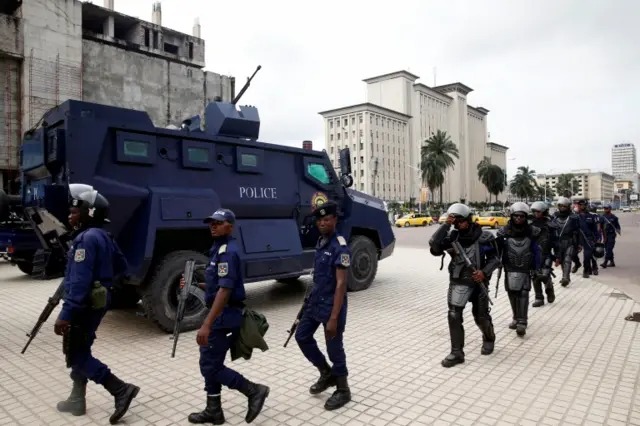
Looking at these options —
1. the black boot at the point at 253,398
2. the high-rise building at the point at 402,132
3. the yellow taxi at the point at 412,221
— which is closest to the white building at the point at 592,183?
the high-rise building at the point at 402,132

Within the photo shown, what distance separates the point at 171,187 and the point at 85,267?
317 cm

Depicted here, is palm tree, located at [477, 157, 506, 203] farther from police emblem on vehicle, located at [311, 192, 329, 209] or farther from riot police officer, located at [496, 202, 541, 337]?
riot police officer, located at [496, 202, 541, 337]

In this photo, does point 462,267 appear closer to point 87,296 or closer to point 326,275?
point 326,275

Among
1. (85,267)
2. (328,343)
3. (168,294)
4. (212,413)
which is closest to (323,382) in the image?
(328,343)

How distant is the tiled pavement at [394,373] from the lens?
3.75 metres

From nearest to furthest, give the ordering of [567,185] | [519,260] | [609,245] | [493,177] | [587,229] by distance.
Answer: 1. [519,260]
2. [587,229]
3. [609,245]
4. [493,177]
5. [567,185]

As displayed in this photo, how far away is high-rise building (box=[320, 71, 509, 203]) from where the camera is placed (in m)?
83.4

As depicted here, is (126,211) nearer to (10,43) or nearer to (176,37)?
(10,43)

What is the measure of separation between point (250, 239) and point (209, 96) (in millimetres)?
37639

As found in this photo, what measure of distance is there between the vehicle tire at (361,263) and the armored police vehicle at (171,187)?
1.08 meters

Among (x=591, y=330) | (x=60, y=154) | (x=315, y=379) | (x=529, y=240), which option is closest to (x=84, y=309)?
(x=315, y=379)

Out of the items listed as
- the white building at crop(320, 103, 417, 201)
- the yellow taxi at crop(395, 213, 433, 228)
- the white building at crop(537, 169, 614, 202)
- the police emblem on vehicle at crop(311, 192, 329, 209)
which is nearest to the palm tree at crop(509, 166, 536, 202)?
the white building at crop(320, 103, 417, 201)

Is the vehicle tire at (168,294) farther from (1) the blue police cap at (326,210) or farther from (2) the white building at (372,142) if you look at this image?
(2) the white building at (372,142)

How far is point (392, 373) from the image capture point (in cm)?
473
